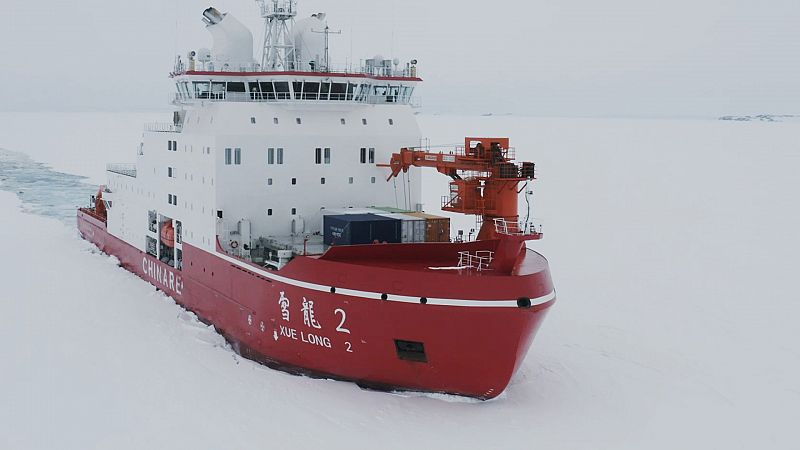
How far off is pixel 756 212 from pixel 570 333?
68.5ft

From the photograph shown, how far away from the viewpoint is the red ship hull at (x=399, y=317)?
12.5 metres

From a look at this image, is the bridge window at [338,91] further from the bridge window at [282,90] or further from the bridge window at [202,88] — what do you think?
the bridge window at [202,88]

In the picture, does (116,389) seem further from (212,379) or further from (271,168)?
(271,168)

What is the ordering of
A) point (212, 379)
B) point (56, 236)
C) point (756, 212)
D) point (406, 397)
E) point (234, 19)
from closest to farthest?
point (406, 397) < point (212, 379) < point (234, 19) < point (56, 236) < point (756, 212)

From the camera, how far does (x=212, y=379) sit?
1455 centimetres

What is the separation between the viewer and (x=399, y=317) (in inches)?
504

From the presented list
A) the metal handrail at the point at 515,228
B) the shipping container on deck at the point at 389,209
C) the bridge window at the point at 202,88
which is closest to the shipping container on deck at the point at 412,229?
the shipping container on deck at the point at 389,209

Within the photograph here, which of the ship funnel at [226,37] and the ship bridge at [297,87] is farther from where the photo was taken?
the ship funnel at [226,37]

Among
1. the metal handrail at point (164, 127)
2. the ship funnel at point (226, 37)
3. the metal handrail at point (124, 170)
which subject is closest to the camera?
the ship funnel at point (226, 37)

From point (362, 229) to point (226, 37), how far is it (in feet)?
23.7

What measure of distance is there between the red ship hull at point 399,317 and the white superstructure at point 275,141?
69.3 inches

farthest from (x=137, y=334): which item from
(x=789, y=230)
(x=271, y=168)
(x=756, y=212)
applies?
(x=756, y=212)

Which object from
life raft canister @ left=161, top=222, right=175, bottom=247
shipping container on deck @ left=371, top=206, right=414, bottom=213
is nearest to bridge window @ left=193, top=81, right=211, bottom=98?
life raft canister @ left=161, top=222, right=175, bottom=247

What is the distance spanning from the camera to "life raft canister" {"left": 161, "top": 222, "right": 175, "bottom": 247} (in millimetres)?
20203
